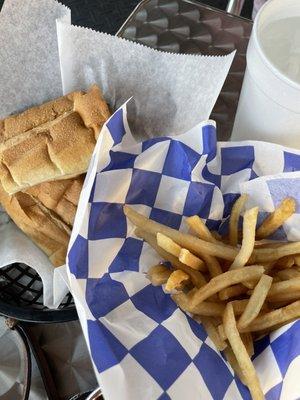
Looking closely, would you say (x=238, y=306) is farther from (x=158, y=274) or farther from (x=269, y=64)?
(x=269, y=64)

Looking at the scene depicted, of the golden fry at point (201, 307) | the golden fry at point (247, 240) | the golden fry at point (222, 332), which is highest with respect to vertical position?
the golden fry at point (247, 240)

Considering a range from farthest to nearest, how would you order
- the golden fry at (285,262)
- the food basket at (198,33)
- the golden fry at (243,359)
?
the food basket at (198,33), the golden fry at (285,262), the golden fry at (243,359)

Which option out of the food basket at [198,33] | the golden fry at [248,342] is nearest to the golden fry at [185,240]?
the golden fry at [248,342]

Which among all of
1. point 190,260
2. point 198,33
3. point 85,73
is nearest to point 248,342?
point 190,260

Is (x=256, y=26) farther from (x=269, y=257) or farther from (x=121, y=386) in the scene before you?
(x=121, y=386)

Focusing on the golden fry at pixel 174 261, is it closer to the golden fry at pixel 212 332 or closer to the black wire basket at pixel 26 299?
the golden fry at pixel 212 332

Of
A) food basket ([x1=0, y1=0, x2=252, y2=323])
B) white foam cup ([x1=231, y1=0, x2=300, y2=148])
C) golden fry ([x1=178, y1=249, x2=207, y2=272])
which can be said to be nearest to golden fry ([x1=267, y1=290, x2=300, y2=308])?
golden fry ([x1=178, y1=249, x2=207, y2=272])
